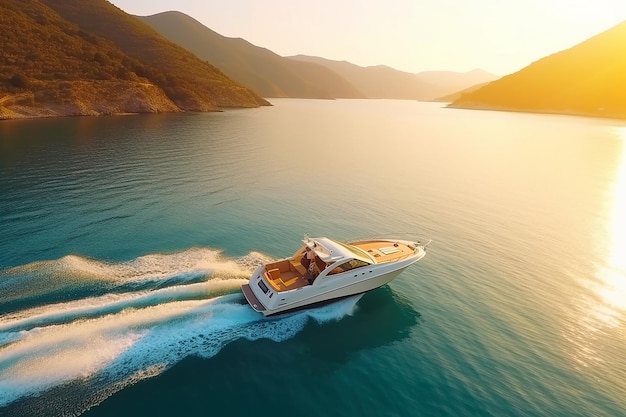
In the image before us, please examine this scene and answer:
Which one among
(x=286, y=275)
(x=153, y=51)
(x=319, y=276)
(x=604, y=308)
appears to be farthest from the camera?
(x=153, y=51)

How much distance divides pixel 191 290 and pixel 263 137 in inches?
2725

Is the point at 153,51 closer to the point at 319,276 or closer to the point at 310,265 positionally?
the point at 310,265

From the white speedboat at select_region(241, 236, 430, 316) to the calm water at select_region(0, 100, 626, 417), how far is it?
38.2 inches

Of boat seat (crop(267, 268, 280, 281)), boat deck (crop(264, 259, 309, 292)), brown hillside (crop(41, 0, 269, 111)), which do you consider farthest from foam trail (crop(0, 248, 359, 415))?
brown hillside (crop(41, 0, 269, 111))

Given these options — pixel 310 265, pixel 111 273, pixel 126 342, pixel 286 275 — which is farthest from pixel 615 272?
pixel 111 273

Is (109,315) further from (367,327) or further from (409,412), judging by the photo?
(409,412)

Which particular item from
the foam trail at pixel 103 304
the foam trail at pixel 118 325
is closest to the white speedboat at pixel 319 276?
the foam trail at pixel 118 325

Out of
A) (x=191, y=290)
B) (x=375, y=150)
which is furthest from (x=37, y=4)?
(x=191, y=290)

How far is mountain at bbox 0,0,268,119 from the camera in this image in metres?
95.4

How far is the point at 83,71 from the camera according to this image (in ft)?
365

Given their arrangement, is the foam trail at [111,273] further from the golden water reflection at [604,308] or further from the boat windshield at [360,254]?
the golden water reflection at [604,308]

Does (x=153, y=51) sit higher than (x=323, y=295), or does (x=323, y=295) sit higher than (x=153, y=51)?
(x=153, y=51)

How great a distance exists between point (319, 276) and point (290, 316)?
2796mm

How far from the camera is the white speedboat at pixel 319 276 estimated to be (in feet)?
68.9
